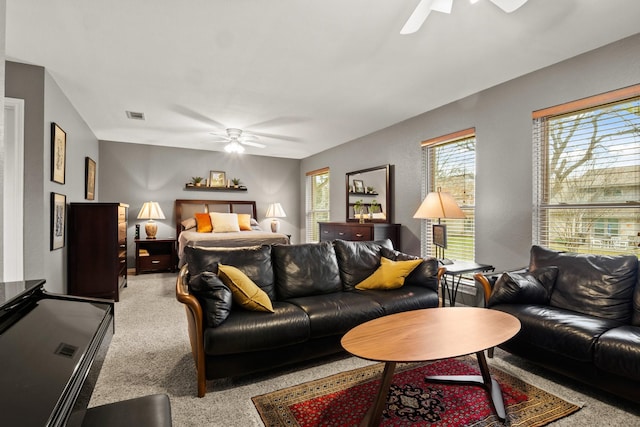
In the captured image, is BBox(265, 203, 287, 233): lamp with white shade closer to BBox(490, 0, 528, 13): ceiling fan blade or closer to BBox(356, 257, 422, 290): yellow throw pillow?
BBox(356, 257, 422, 290): yellow throw pillow

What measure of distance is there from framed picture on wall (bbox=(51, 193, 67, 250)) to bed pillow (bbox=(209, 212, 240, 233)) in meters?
2.78

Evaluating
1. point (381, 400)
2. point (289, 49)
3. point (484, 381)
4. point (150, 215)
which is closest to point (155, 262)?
point (150, 215)

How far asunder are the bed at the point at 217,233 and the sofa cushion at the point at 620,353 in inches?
172

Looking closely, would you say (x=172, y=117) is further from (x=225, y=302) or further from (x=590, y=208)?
(x=590, y=208)

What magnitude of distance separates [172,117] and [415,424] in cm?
470

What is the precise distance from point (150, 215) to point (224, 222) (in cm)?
136

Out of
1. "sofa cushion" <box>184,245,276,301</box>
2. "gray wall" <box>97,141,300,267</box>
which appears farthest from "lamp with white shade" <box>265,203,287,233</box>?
"sofa cushion" <box>184,245,276,301</box>

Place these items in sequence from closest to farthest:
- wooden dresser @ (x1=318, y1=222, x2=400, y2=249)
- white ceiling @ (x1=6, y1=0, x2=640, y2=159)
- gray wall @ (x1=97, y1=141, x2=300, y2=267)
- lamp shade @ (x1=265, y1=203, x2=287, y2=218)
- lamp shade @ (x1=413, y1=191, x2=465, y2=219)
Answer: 1. white ceiling @ (x1=6, y1=0, x2=640, y2=159)
2. lamp shade @ (x1=413, y1=191, x2=465, y2=219)
3. wooden dresser @ (x1=318, y1=222, x2=400, y2=249)
4. gray wall @ (x1=97, y1=141, x2=300, y2=267)
5. lamp shade @ (x1=265, y1=203, x2=287, y2=218)

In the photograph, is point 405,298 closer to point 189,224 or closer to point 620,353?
point 620,353

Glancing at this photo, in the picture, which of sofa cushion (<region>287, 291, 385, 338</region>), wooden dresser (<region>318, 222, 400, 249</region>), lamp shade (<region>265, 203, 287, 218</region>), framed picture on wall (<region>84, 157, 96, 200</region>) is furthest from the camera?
lamp shade (<region>265, 203, 287, 218</region>)

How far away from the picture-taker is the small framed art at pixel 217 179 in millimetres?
7227

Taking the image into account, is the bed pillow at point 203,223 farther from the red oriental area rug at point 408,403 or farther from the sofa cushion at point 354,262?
the red oriental area rug at point 408,403

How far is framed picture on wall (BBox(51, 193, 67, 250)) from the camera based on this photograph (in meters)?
3.42

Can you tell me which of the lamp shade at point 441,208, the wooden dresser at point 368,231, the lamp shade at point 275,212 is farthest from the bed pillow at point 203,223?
the lamp shade at point 441,208
